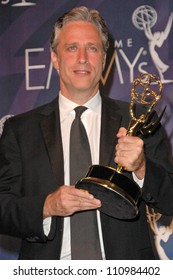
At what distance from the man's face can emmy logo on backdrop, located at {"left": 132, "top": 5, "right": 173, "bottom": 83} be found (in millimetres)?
829

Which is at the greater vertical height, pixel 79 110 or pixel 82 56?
pixel 82 56

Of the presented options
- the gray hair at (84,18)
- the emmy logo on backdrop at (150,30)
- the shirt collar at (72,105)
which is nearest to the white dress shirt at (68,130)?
the shirt collar at (72,105)

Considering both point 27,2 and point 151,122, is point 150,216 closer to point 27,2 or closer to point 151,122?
point 151,122

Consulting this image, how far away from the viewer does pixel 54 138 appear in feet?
6.13

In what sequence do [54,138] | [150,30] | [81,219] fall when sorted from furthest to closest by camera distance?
1. [150,30]
2. [54,138]
3. [81,219]

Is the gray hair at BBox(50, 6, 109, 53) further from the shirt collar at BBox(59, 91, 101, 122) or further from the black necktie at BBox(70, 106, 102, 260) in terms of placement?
the black necktie at BBox(70, 106, 102, 260)

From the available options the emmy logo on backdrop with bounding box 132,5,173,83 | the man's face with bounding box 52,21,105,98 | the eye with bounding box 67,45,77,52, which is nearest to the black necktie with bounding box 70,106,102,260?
the man's face with bounding box 52,21,105,98

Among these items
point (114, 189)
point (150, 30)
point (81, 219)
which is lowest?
point (81, 219)

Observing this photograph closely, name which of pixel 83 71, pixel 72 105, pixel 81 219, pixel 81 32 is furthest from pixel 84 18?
pixel 81 219

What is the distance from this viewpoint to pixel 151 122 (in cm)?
178

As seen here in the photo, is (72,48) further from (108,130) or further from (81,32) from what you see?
(108,130)

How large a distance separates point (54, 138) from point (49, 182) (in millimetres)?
147

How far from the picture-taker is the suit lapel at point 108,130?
180cm

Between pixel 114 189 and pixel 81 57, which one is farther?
pixel 81 57
